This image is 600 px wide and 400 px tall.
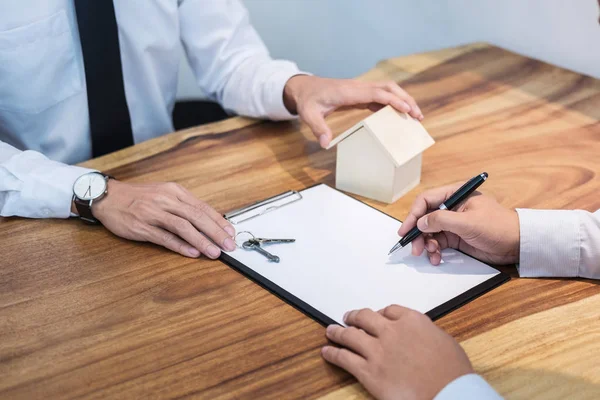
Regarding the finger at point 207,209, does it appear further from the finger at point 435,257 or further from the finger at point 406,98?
the finger at point 406,98

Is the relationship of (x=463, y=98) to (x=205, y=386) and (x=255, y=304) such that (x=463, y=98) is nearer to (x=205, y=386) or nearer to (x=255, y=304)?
(x=255, y=304)

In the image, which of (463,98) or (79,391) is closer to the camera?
(79,391)

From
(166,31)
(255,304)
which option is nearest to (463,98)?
(166,31)

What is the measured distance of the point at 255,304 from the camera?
887 mm

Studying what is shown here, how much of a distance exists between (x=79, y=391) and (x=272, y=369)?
0.72 feet

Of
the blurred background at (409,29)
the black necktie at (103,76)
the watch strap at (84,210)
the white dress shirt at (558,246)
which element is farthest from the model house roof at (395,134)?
the blurred background at (409,29)

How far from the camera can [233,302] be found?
89 centimetres

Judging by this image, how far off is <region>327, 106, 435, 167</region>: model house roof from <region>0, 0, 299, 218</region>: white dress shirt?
31 centimetres

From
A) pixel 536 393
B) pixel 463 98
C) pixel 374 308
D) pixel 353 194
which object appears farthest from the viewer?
pixel 463 98

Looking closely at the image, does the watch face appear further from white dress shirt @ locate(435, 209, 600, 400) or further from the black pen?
white dress shirt @ locate(435, 209, 600, 400)

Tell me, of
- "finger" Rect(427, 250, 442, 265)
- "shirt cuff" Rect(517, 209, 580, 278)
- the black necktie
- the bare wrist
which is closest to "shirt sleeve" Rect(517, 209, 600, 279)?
"shirt cuff" Rect(517, 209, 580, 278)

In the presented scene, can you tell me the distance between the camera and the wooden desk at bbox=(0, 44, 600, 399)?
0.76 metres

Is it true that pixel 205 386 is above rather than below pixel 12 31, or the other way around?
below

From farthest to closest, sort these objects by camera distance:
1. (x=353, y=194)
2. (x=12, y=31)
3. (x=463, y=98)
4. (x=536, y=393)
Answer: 1. (x=463, y=98)
2. (x=12, y=31)
3. (x=353, y=194)
4. (x=536, y=393)
